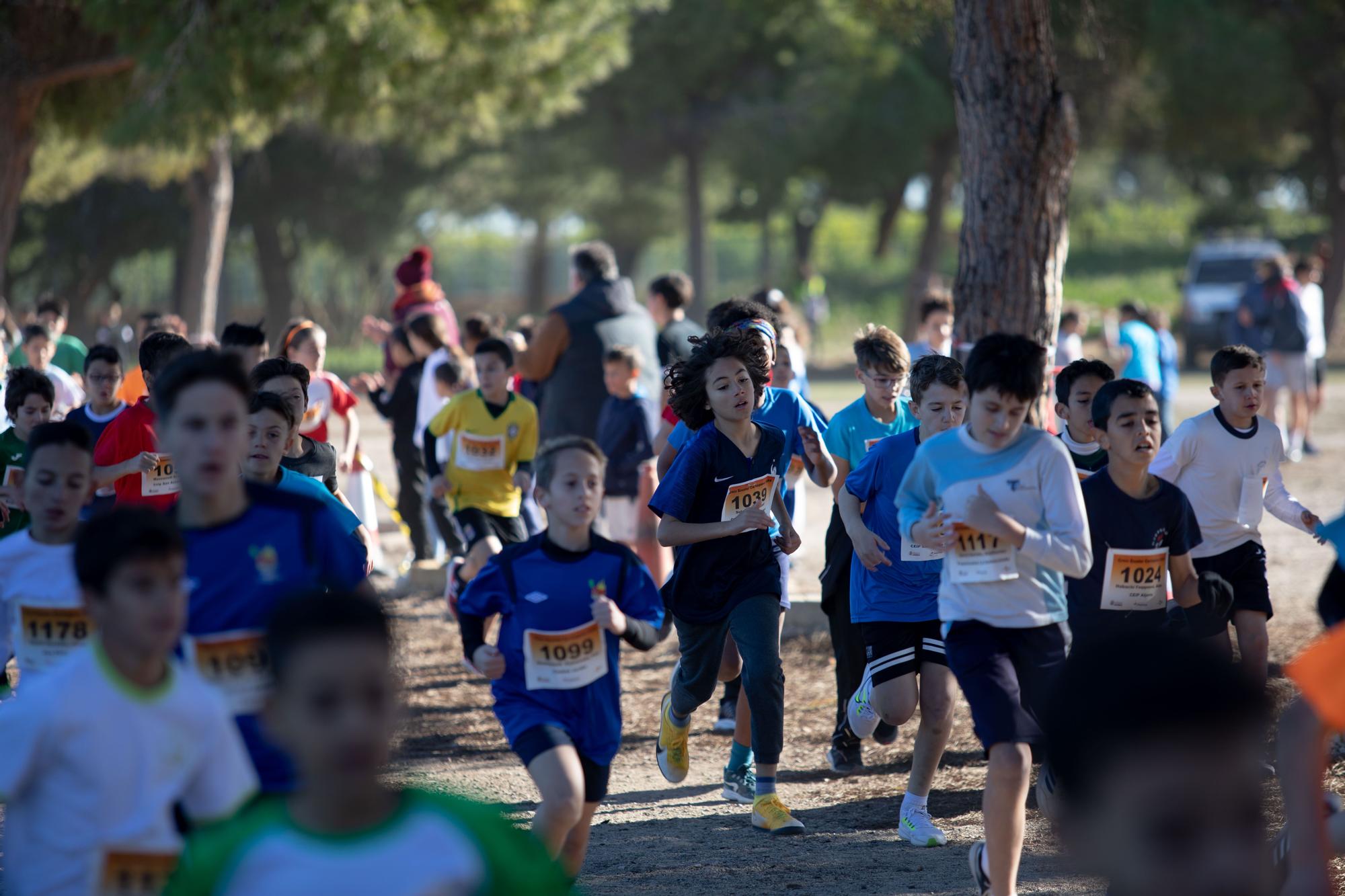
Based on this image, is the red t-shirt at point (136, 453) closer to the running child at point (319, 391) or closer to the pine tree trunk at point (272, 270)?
the running child at point (319, 391)

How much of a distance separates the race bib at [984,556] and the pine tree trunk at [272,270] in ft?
109

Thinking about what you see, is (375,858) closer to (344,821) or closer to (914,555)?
(344,821)

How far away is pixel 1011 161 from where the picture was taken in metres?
7.92

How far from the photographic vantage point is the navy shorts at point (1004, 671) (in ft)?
14.5

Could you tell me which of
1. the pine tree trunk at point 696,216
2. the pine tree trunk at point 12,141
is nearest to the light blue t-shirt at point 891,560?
the pine tree trunk at point 12,141

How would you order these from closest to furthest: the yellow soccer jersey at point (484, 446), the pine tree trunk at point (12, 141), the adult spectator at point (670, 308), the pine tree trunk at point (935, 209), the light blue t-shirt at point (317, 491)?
the light blue t-shirt at point (317, 491) < the yellow soccer jersey at point (484, 446) < the adult spectator at point (670, 308) < the pine tree trunk at point (12, 141) < the pine tree trunk at point (935, 209)

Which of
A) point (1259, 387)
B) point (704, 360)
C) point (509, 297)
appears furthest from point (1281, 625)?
point (509, 297)

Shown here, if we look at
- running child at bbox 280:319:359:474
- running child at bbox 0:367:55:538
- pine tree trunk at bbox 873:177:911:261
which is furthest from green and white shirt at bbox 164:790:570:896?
pine tree trunk at bbox 873:177:911:261

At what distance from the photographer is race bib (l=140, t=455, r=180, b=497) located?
21.3 ft

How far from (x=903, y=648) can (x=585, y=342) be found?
15.6 ft

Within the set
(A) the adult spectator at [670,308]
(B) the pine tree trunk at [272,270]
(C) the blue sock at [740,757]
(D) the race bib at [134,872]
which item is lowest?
(C) the blue sock at [740,757]

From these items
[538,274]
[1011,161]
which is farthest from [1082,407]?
[538,274]

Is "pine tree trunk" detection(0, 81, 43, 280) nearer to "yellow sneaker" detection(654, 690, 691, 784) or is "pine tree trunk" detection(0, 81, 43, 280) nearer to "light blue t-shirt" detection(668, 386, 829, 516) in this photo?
"light blue t-shirt" detection(668, 386, 829, 516)

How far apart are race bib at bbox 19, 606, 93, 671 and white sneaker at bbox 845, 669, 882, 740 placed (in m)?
3.21
